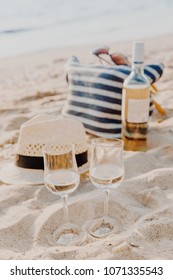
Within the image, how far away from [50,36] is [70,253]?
583 cm

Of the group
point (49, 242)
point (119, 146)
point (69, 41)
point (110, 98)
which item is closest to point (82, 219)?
point (49, 242)

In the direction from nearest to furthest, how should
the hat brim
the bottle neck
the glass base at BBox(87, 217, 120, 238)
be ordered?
the glass base at BBox(87, 217, 120, 238) < the hat brim < the bottle neck

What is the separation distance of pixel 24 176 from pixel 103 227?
55cm

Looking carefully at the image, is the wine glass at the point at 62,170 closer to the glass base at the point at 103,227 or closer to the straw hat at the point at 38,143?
the glass base at the point at 103,227

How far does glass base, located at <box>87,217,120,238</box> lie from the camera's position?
1.55m

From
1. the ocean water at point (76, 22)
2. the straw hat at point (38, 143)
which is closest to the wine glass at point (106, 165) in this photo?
the straw hat at point (38, 143)

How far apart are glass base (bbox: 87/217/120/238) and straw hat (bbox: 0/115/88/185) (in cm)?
41

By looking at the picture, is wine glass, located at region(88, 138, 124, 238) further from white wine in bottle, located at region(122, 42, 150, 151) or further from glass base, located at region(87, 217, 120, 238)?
white wine in bottle, located at region(122, 42, 150, 151)

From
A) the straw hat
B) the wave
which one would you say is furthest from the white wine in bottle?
the wave

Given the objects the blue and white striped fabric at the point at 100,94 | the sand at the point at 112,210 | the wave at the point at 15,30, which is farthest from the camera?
the wave at the point at 15,30

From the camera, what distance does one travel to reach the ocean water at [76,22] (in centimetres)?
645

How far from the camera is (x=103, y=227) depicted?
158cm

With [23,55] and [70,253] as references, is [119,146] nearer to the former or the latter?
[70,253]

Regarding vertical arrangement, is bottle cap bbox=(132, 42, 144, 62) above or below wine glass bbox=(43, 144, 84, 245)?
above
